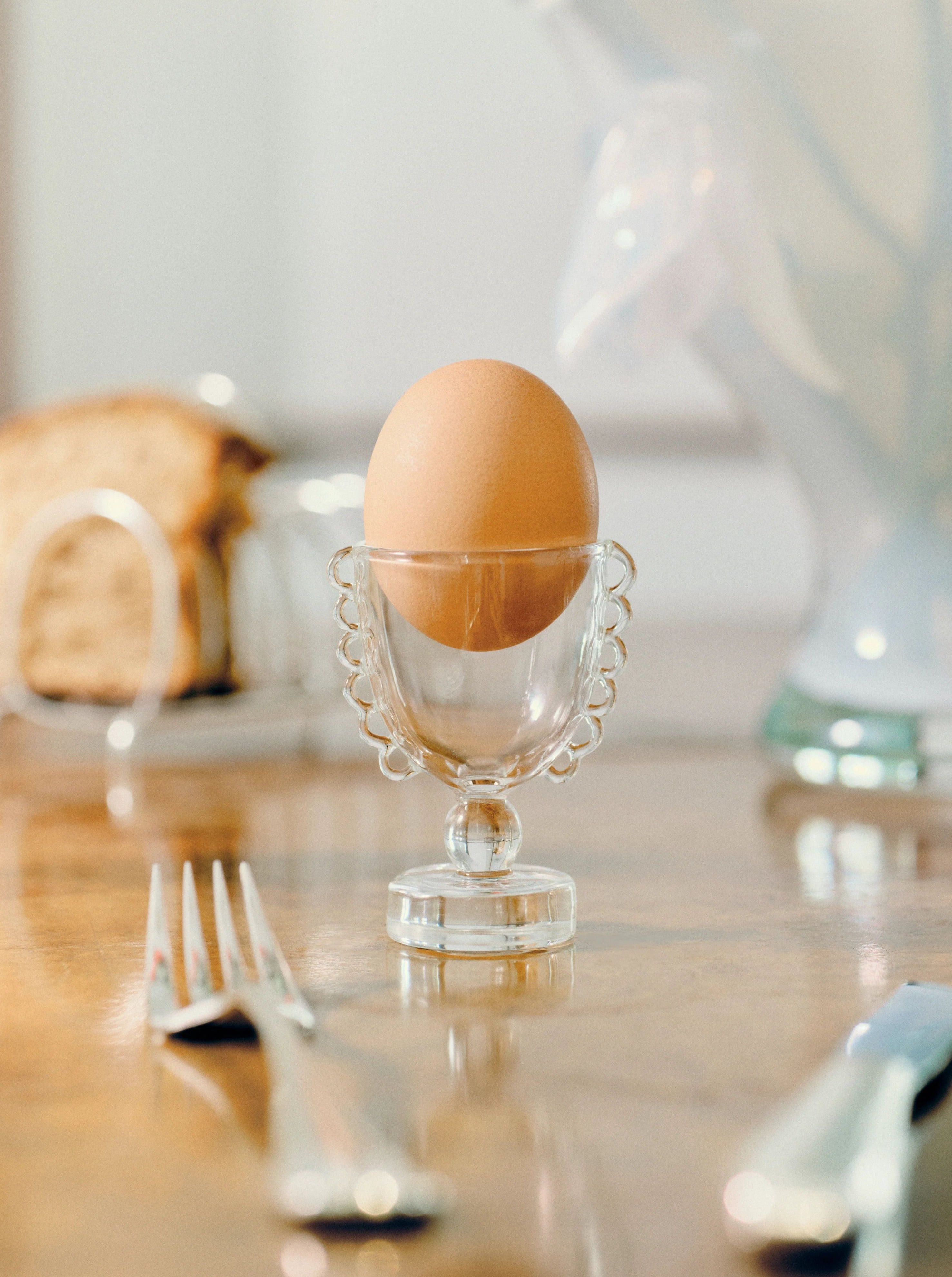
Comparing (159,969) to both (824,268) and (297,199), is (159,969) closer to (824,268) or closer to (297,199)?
(824,268)

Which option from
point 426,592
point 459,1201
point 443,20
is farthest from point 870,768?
point 443,20

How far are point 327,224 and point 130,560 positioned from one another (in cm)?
91

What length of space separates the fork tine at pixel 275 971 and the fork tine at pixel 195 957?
0.04 feet

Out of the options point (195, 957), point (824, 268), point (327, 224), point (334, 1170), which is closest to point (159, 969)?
point (195, 957)

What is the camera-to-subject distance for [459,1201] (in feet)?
0.69

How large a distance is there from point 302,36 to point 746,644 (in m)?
0.86

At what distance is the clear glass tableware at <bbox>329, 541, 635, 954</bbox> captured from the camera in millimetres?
348

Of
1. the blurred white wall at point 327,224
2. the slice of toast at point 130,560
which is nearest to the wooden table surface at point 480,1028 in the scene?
the slice of toast at point 130,560

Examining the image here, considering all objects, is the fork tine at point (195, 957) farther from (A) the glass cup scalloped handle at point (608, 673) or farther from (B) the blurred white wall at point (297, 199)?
(B) the blurred white wall at point (297, 199)

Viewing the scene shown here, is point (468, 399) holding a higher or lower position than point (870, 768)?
higher

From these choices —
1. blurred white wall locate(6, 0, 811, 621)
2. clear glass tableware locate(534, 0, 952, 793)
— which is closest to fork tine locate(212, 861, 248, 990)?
clear glass tableware locate(534, 0, 952, 793)

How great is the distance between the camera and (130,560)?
0.74m

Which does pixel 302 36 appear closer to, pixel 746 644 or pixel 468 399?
pixel 746 644

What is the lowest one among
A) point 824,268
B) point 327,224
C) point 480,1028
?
point 480,1028
